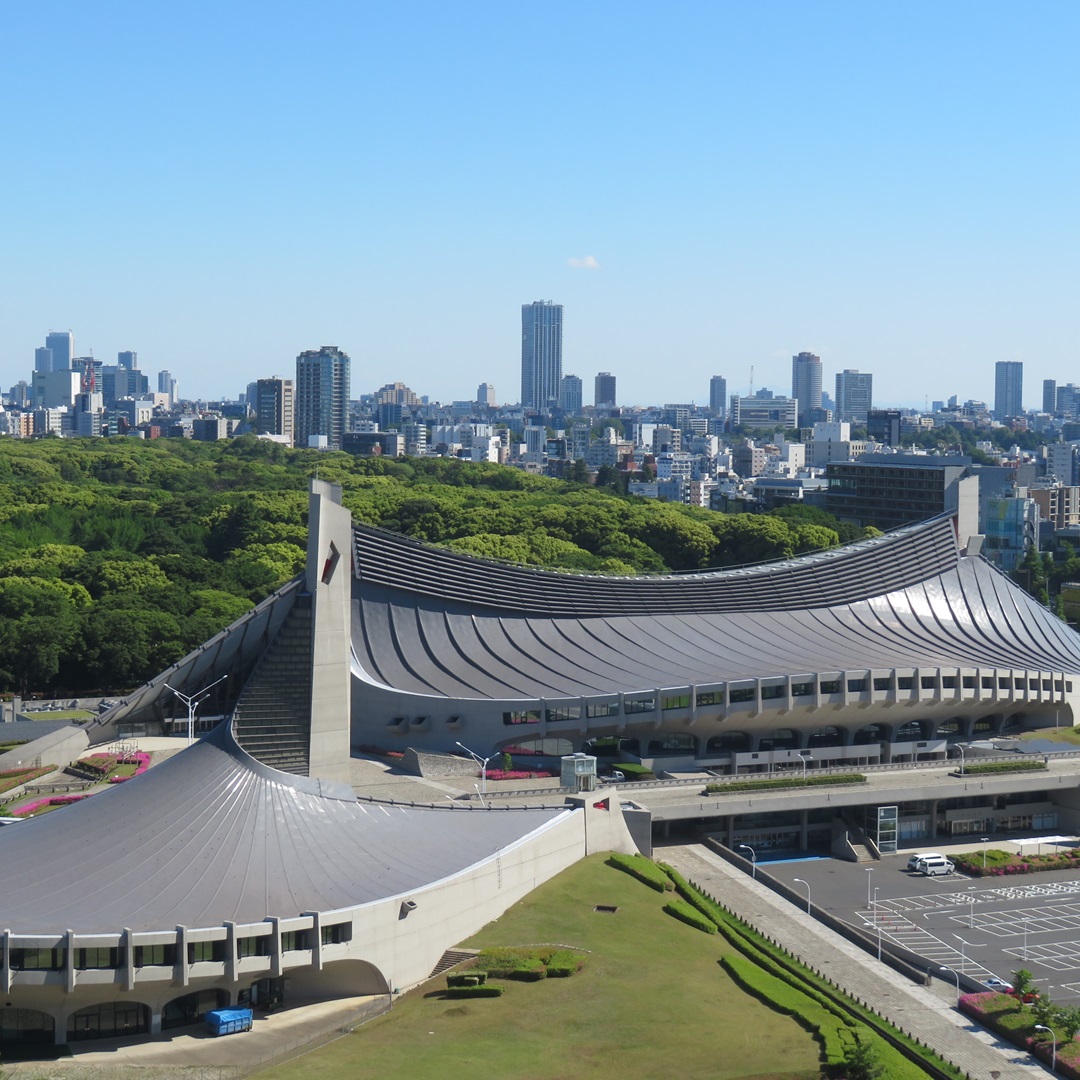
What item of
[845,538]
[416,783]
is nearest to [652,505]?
[845,538]

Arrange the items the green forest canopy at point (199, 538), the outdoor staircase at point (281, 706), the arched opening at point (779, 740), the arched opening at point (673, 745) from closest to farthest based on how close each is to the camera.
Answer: the outdoor staircase at point (281, 706) → the arched opening at point (673, 745) → the arched opening at point (779, 740) → the green forest canopy at point (199, 538)

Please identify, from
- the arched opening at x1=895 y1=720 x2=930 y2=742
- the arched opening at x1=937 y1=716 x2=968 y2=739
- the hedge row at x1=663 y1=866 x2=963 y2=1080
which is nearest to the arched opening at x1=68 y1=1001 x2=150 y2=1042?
the hedge row at x1=663 y1=866 x2=963 y2=1080

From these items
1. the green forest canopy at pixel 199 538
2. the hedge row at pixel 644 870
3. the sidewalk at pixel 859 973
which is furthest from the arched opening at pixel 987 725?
the green forest canopy at pixel 199 538

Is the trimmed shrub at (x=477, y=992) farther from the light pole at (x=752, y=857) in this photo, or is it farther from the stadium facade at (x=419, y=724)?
the light pole at (x=752, y=857)

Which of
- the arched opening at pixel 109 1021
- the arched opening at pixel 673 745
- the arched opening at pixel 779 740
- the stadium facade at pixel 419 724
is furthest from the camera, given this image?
the arched opening at pixel 779 740

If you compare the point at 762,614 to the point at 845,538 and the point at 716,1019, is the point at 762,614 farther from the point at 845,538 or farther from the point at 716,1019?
the point at 845,538

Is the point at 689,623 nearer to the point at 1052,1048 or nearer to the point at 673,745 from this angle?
the point at 673,745

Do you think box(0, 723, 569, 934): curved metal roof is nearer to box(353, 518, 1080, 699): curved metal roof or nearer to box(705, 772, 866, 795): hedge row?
box(705, 772, 866, 795): hedge row
